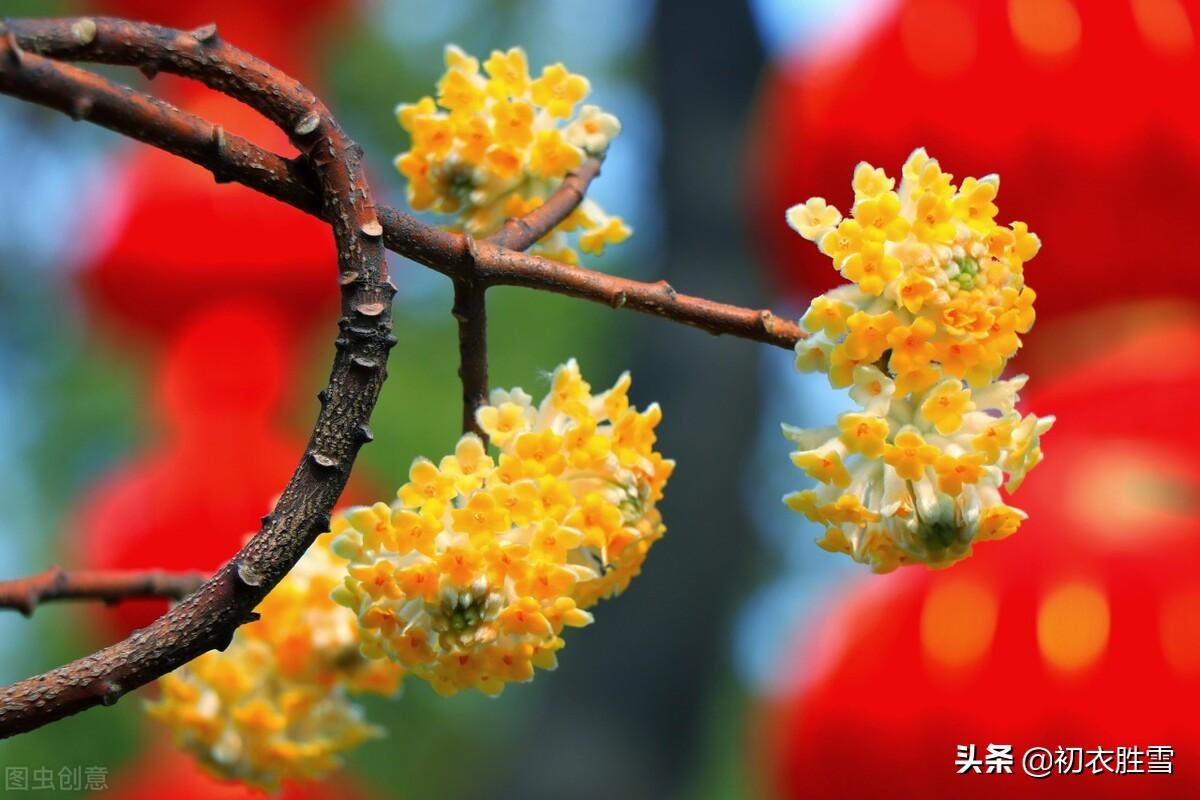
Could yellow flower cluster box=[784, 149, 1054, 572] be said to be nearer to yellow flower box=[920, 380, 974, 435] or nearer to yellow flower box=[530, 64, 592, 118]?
yellow flower box=[920, 380, 974, 435]

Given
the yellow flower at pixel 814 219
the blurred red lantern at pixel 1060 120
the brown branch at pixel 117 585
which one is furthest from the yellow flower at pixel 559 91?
the blurred red lantern at pixel 1060 120

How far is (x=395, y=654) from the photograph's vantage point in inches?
16.2

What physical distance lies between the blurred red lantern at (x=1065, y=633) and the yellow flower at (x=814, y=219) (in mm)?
717

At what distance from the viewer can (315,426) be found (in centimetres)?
37

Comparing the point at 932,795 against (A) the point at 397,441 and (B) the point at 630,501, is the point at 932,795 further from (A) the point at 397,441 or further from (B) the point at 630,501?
(A) the point at 397,441

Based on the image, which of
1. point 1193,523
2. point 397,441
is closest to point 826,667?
point 1193,523

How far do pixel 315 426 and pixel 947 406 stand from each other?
0.19 m

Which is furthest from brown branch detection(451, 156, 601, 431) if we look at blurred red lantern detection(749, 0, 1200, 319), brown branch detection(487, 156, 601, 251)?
blurred red lantern detection(749, 0, 1200, 319)

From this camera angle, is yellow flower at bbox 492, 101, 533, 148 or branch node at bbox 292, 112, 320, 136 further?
yellow flower at bbox 492, 101, 533, 148

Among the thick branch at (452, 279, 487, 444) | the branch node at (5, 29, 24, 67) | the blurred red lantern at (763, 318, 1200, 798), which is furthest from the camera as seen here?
the blurred red lantern at (763, 318, 1200, 798)

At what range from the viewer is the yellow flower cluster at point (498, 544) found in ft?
1.30

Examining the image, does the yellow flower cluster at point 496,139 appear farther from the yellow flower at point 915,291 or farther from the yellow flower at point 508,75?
the yellow flower at point 915,291

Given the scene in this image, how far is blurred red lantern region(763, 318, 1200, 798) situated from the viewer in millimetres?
1002

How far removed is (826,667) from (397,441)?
7.47ft
